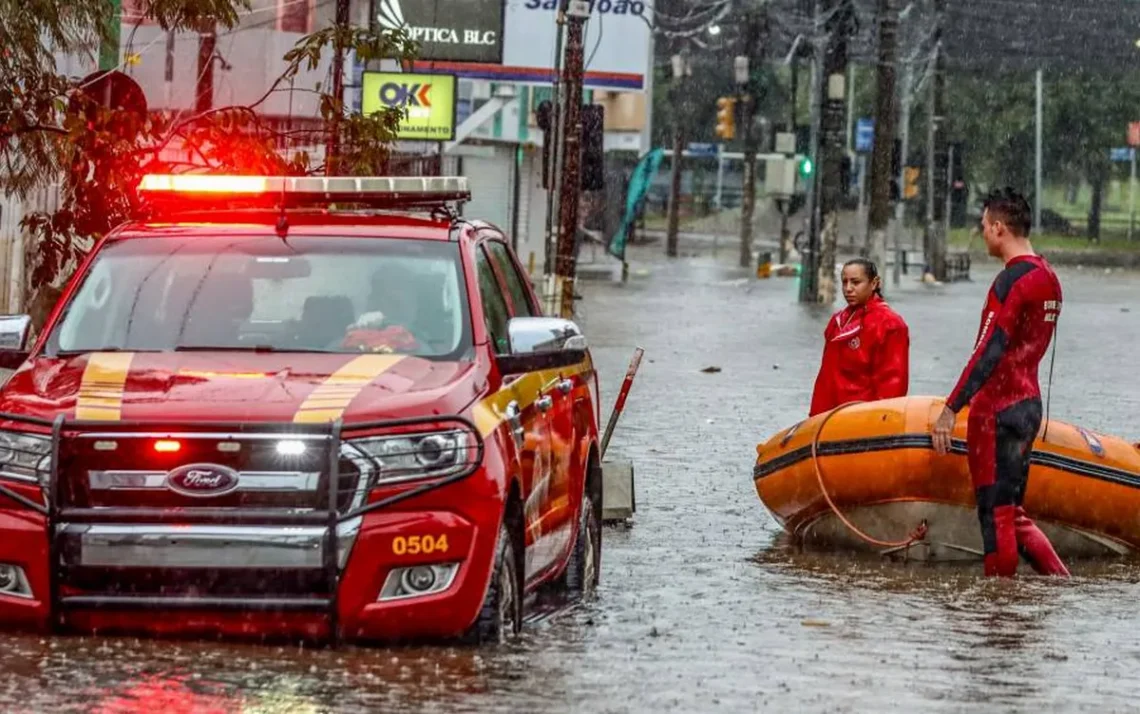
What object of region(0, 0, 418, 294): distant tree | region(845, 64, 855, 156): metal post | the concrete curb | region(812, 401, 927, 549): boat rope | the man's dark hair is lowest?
the concrete curb

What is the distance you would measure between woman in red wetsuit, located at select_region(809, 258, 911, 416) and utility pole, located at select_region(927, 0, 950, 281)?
46.6 meters

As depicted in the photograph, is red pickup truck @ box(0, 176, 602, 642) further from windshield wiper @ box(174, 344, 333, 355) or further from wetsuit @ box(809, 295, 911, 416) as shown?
wetsuit @ box(809, 295, 911, 416)

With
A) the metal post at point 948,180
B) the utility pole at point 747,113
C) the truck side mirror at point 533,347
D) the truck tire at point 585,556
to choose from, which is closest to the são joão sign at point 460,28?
the utility pole at point 747,113

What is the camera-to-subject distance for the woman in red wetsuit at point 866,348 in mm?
13180

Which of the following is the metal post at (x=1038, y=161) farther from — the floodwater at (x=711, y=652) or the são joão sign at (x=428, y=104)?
the floodwater at (x=711, y=652)

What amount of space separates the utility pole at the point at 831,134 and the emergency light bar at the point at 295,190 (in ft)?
114

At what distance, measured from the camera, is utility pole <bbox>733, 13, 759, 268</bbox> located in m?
61.8

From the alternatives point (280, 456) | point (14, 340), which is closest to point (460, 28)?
point (14, 340)

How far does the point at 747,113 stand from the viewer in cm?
6119

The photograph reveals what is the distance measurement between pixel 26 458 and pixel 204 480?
23.4 inches

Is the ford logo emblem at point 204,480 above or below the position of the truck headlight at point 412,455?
below

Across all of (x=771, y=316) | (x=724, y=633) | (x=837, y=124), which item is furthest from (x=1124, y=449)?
(x=837, y=124)

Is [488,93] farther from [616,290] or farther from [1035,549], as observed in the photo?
[1035,549]

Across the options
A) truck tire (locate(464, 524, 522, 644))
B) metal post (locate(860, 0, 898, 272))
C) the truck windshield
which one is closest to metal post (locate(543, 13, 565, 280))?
metal post (locate(860, 0, 898, 272))
